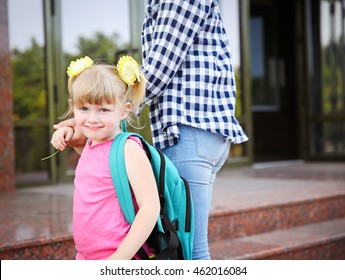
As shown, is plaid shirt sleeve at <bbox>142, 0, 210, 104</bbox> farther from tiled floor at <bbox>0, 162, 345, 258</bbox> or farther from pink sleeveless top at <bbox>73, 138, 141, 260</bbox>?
tiled floor at <bbox>0, 162, 345, 258</bbox>

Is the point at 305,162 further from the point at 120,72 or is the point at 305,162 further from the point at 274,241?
the point at 120,72

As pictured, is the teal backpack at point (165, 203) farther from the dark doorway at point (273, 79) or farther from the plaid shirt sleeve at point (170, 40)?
the dark doorway at point (273, 79)

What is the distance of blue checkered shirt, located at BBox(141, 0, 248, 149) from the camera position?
187 centimetres

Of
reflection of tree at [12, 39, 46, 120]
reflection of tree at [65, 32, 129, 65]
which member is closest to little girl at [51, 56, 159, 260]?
reflection of tree at [12, 39, 46, 120]

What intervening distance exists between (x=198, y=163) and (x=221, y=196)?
9.15 ft

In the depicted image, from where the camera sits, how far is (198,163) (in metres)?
1.89

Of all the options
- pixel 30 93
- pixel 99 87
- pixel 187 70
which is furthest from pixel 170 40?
pixel 30 93

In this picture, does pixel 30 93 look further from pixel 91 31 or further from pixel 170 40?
pixel 170 40

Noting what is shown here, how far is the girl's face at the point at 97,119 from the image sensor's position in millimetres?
1663

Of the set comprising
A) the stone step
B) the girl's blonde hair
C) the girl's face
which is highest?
the girl's blonde hair

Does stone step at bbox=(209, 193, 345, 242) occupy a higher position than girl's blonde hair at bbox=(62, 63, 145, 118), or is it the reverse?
girl's blonde hair at bbox=(62, 63, 145, 118)

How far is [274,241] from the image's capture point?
12.6 feet

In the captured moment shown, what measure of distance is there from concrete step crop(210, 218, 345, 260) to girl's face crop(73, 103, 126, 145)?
6.10 feet
